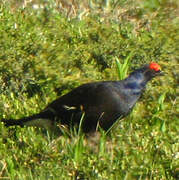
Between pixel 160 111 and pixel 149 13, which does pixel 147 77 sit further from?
pixel 149 13

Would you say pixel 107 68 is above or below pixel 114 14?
below

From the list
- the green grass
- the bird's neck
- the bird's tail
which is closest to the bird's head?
the bird's neck

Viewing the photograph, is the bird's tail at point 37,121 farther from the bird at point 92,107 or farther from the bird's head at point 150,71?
the bird's head at point 150,71

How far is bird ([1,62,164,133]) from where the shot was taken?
627 cm

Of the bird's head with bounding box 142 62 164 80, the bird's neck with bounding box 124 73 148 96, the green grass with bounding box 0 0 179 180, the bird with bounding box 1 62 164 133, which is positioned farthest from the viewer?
the bird's head with bounding box 142 62 164 80

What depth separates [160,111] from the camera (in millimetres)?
7000

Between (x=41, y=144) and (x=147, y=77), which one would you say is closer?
(x=41, y=144)

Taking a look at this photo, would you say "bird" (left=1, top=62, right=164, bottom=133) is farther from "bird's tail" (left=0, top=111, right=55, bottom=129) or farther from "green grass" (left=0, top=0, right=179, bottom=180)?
"green grass" (left=0, top=0, right=179, bottom=180)

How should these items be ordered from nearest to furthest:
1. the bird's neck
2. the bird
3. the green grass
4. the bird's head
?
the green grass, the bird, the bird's neck, the bird's head

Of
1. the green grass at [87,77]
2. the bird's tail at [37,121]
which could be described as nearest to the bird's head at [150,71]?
the green grass at [87,77]

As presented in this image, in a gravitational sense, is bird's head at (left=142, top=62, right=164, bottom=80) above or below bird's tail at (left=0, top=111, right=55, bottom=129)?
above

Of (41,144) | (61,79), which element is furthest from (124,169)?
(61,79)

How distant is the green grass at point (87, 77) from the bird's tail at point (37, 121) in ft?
0.21

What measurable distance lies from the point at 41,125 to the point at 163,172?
59.2 inches
